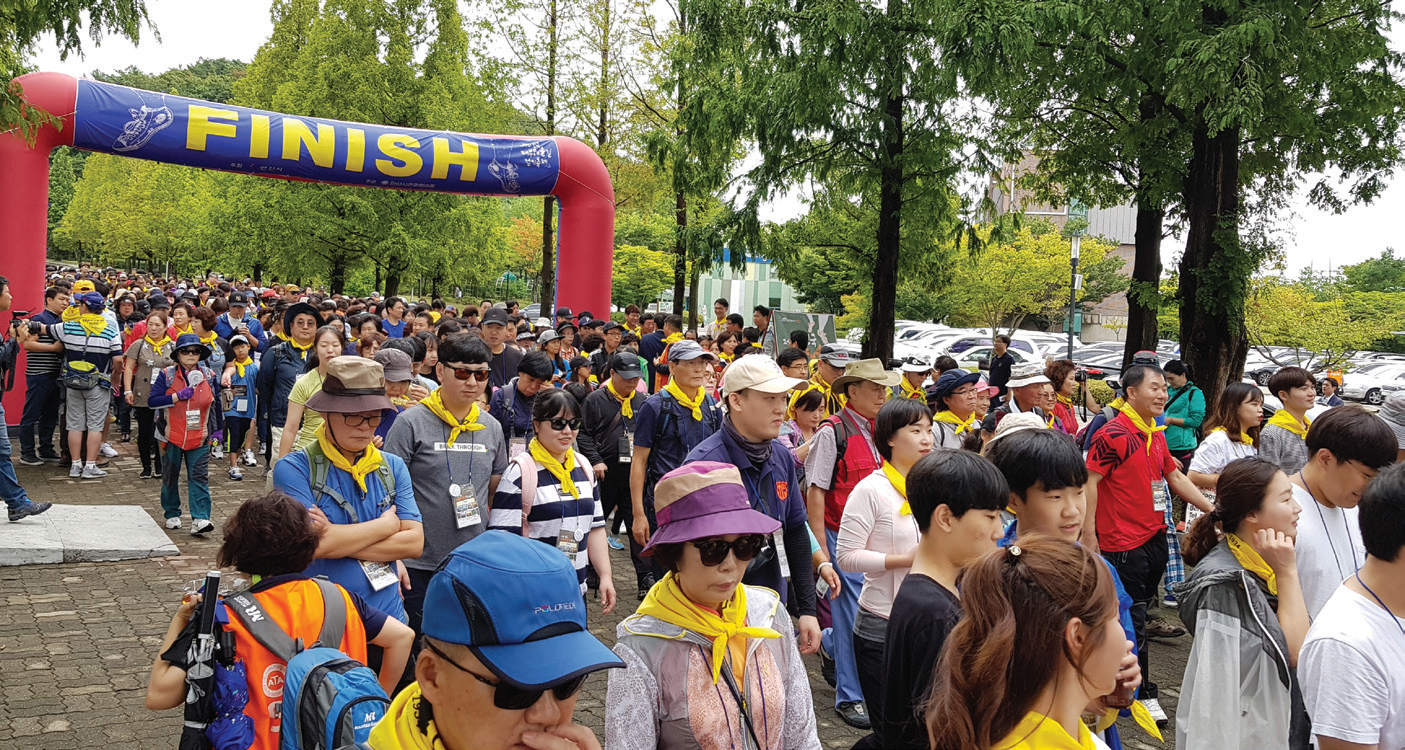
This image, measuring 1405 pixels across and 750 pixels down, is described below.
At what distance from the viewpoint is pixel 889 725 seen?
9.16 feet

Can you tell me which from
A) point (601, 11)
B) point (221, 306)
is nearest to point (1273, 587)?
point (221, 306)

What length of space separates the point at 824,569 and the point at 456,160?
14322mm

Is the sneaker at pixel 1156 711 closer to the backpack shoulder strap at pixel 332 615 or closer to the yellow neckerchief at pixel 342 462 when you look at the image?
the yellow neckerchief at pixel 342 462

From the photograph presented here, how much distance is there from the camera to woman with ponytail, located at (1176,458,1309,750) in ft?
10.6

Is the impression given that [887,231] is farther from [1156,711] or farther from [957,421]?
[1156,711]

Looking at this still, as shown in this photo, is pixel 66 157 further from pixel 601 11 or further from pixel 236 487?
pixel 236 487

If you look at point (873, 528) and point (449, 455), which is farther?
point (449, 455)

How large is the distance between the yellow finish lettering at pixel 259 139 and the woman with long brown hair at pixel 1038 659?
53.4ft

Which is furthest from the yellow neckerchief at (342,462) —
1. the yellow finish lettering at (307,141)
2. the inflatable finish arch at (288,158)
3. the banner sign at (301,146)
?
the yellow finish lettering at (307,141)

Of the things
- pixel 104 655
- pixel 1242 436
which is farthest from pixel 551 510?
pixel 1242 436

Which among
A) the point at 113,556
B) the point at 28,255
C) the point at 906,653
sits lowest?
the point at 113,556

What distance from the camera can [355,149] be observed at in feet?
55.1

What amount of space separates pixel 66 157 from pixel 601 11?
257 feet

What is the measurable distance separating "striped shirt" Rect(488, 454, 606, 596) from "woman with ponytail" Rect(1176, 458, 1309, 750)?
8.49ft
